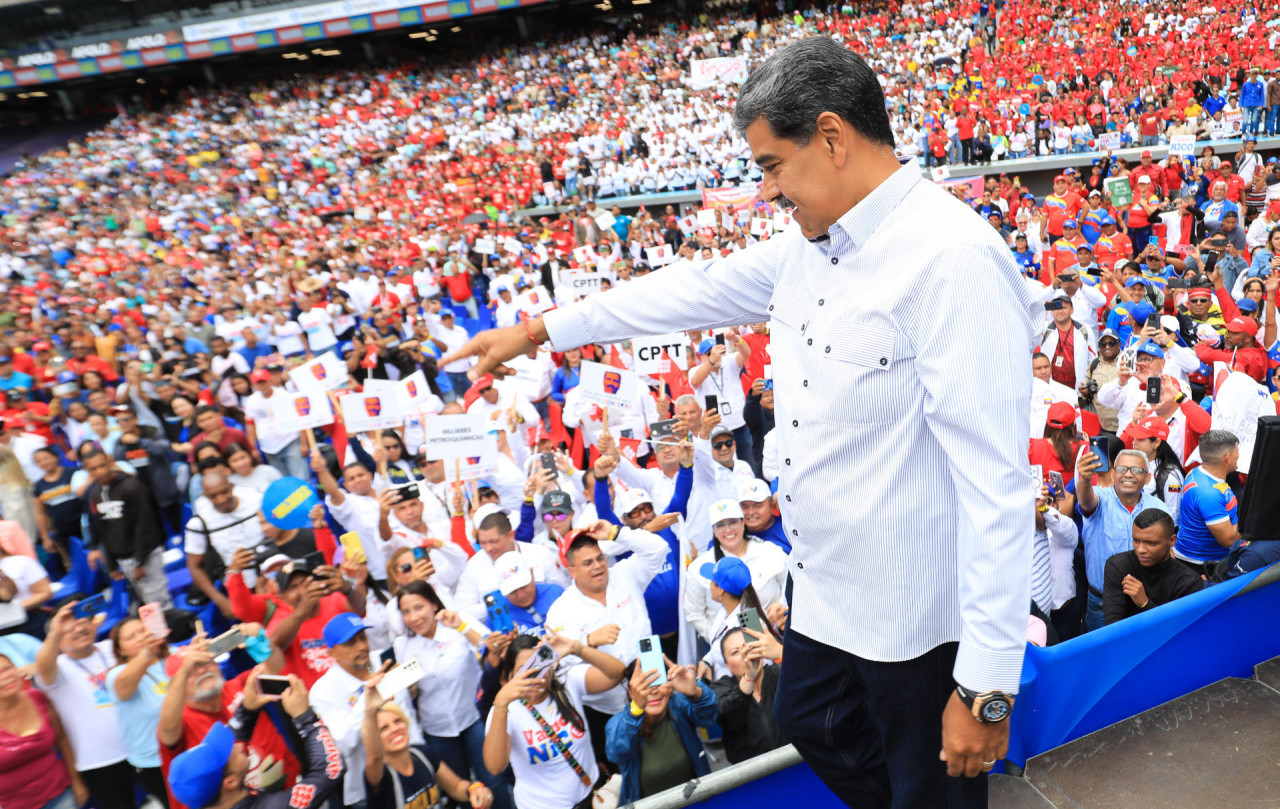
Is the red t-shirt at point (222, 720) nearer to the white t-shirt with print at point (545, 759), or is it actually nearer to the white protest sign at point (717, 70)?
the white t-shirt with print at point (545, 759)

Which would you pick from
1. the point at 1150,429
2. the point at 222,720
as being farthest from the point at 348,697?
the point at 1150,429

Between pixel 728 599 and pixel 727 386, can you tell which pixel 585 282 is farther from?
pixel 728 599

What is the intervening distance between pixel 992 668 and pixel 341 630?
132 inches

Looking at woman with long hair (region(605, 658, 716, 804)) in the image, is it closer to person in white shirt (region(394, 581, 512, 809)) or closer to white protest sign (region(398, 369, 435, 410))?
person in white shirt (region(394, 581, 512, 809))

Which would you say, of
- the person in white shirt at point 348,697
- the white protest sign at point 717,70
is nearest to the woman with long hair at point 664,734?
the person in white shirt at point 348,697

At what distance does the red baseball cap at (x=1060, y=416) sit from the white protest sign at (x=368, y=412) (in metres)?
4.48

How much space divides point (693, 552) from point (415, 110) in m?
30.0

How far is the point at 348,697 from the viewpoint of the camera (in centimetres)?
402

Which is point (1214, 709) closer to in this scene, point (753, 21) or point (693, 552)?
point (693, 552)

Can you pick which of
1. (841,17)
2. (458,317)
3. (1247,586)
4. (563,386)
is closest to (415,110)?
(841,17)

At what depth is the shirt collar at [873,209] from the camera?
5.16 ft

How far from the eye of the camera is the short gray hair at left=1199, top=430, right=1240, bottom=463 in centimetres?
462

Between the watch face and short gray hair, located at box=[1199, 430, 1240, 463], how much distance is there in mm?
3998

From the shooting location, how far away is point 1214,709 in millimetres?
2818
